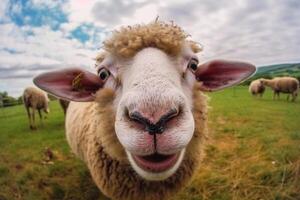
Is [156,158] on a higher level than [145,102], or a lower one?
lower

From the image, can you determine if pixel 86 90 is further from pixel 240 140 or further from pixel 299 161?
pixel 240 140

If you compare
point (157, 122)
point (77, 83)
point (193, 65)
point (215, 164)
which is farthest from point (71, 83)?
point (215, 164)

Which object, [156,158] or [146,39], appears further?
[146,39]

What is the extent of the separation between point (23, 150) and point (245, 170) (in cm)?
231

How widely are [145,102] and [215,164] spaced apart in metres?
2.05

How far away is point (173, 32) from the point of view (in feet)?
4.87

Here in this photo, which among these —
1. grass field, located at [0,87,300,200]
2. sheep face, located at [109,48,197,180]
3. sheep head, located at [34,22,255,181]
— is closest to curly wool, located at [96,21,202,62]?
sheep head, located at [34,22,255,181]

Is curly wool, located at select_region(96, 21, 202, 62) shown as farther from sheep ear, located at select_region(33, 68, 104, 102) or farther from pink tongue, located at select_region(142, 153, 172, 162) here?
pink tongue, located at select_region(142, 153, 172, 162)

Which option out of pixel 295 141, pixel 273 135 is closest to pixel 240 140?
pixel 273 135

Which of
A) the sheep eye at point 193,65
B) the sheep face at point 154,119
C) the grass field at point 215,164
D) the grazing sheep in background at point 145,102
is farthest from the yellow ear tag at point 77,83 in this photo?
the grass field at point 215,164

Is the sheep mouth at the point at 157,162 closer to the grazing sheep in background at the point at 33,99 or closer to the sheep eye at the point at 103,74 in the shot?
the sheep eye at the point at 103,74

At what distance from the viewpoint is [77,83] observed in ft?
5.05

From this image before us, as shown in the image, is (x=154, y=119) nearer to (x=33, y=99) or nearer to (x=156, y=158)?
(x=156, y=158)

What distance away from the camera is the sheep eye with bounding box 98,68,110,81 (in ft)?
4.87
